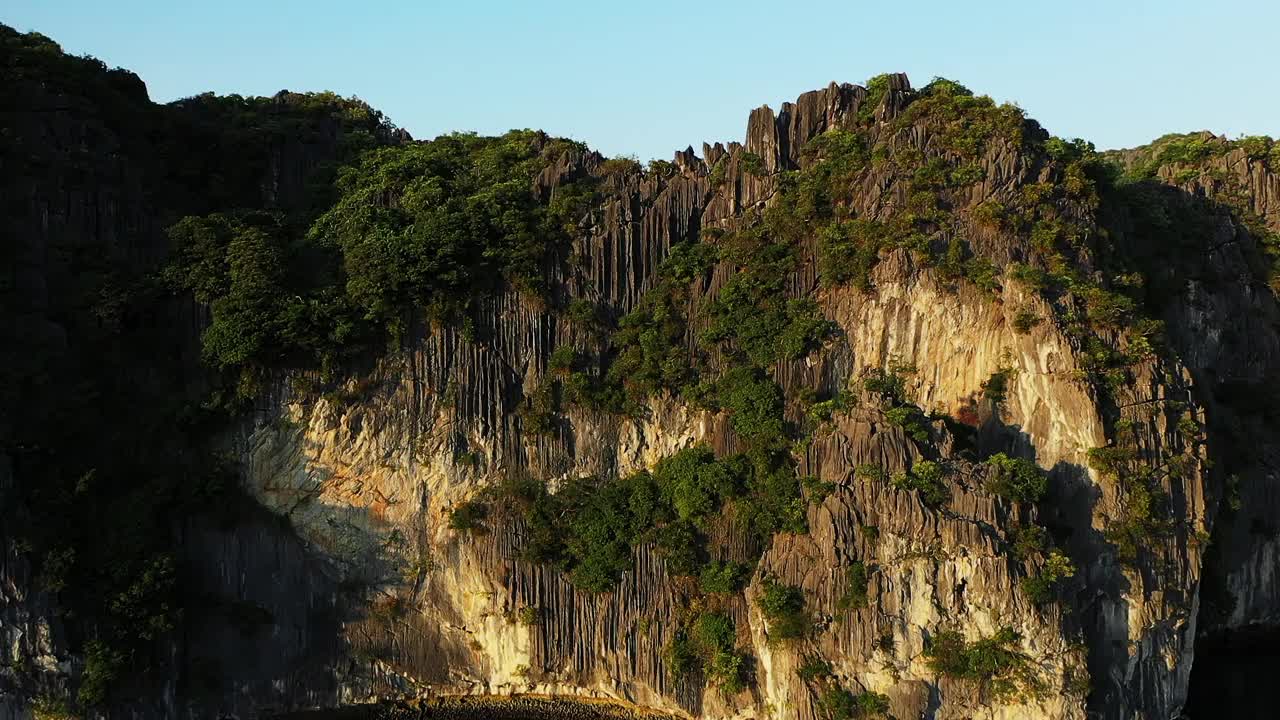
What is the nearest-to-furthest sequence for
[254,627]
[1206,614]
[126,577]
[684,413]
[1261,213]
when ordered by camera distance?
[126,577]
[254,627]
[684,413]
[1206,614]
[1261,213]

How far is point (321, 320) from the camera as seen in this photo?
113ft

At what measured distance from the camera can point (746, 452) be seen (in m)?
34.8

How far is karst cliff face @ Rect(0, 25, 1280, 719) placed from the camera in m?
30.2

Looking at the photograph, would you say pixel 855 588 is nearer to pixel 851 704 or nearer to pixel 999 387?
pixel 851 704

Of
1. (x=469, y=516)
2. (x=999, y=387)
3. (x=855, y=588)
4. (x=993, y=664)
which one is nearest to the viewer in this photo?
(x=993, y=664)

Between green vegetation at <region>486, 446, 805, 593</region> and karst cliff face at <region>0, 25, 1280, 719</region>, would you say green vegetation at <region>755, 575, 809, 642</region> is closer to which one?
karst cliff face at <region>0, 25, 1280, 719</region>

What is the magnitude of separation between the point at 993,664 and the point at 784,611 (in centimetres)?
557

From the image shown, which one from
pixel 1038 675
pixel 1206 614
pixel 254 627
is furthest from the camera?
pixel 1206 614

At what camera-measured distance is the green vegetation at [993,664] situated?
29453mm

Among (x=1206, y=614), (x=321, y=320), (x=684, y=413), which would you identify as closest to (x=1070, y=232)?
(x=684, y=413)

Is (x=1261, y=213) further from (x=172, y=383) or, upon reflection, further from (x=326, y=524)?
(x=172, y=383)

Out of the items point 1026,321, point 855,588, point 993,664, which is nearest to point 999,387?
point 1026,321

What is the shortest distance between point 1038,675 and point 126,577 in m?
25.1

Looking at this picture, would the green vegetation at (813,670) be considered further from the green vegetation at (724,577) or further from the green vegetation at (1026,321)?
the green vegetation at (1026,321)
